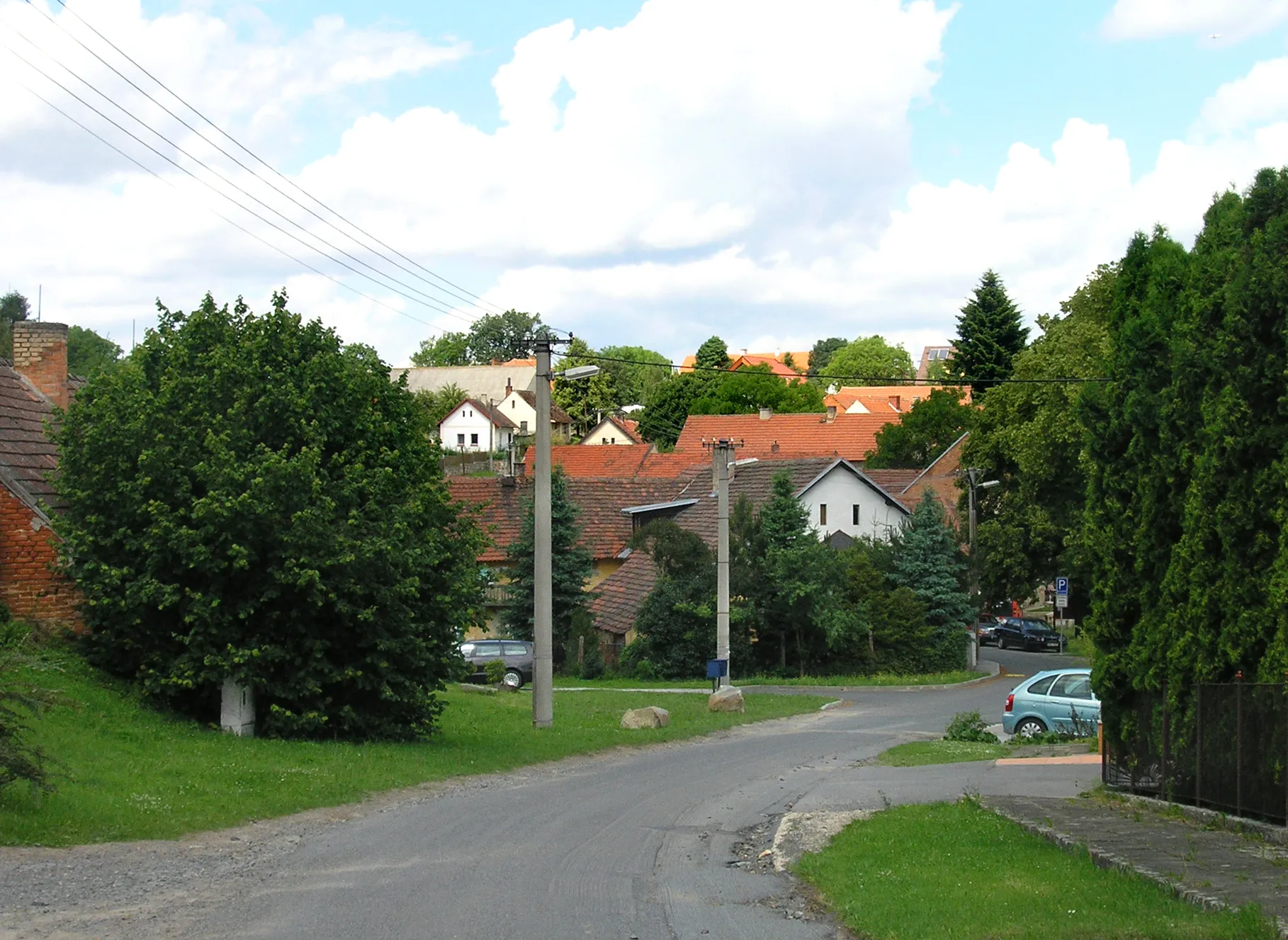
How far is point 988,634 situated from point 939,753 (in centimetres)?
4609

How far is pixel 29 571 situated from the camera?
1998 centimetres

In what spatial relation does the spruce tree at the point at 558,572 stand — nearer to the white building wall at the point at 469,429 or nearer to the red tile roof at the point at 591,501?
the red tile roof at the point at 591,501

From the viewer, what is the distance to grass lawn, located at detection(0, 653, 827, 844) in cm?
1327

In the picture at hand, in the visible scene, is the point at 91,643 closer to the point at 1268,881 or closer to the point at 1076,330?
the point at 1268,881

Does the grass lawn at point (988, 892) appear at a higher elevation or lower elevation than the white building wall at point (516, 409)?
lower

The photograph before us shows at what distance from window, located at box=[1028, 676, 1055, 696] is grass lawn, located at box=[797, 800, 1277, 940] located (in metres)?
13.4

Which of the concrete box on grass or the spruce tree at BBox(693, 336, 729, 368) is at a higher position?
the spruce tree at BBox(693, 336, 729, 368)

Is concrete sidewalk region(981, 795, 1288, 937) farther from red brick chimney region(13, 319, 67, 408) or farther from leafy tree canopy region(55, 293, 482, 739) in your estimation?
red brick chimney region(13, 319, 67, 408)

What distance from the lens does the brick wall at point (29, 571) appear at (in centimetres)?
1983

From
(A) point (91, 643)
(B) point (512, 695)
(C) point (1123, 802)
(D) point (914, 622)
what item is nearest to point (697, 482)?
(D) point (914, 622)

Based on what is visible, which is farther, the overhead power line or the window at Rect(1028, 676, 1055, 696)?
the overhead power line

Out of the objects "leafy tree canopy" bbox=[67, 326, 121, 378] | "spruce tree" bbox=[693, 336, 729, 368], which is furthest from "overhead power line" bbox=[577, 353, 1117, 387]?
"leafy tree canopy" bbox=[67, 326, 121, 378]

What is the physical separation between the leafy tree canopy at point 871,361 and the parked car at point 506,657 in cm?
11488

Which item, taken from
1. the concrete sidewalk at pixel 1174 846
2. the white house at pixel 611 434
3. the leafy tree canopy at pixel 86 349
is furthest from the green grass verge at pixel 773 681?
the white house at pixel 611 434
